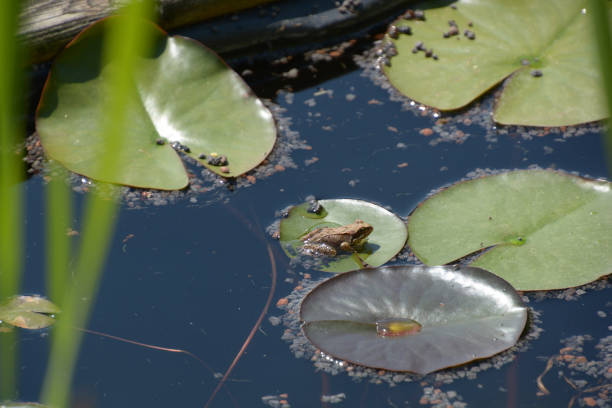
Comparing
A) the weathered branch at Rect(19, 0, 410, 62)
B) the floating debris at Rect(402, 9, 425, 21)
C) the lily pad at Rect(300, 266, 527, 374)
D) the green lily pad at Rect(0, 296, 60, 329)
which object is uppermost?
the weathered branch at Rect(19, 0, 410, 62)

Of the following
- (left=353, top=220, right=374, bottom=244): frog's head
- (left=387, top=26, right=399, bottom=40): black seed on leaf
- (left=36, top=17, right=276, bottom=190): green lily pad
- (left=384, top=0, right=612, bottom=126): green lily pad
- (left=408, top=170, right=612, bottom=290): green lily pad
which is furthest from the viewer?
(left=387, top=26, right=399, bottom=40): black seed on leaf

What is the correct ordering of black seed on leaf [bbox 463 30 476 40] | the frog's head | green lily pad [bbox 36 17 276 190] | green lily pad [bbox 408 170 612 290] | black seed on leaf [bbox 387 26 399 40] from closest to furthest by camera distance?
1. green lily pad [bbox 408 170 612 290]
2. the frog's head
3. green lily pad [bbox 36 17 276 190]
4. black seed on leaf [bbox 463 30 476 40]
5. black seed on leaf [bbox 387 26 399 40]

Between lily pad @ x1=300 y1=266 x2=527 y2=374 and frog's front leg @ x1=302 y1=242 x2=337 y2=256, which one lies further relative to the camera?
frog's front leg @ x1=302 y1=242 x2=337 y2=256

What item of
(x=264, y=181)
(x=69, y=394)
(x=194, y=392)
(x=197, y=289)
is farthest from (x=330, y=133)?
(x=69, y=394)

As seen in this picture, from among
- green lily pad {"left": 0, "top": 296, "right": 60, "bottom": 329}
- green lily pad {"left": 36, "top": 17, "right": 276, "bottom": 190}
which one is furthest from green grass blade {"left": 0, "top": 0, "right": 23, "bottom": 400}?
green lily pad {"left": 36, "top": 17, "right": 276, "bottom": 190}

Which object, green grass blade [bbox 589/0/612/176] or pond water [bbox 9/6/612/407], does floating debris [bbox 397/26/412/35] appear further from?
green grass blade [bbox 589/0/612/176]

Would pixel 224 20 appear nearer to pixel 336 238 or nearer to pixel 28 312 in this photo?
pixel 336 238
